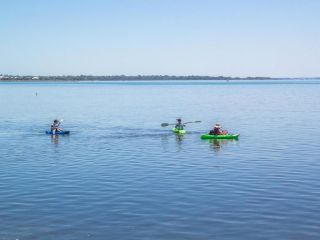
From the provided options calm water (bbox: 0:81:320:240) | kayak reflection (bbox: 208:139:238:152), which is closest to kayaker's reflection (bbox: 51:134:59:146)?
calm water (bbox: 0:81:320:240)

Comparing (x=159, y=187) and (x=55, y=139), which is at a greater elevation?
(x=159, y=187)

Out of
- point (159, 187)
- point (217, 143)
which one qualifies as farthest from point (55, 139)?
point (159, 187)

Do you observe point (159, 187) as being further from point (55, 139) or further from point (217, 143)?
point (55, 139)

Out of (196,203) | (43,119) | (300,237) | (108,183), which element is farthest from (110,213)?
(43,119)

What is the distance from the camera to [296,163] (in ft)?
108

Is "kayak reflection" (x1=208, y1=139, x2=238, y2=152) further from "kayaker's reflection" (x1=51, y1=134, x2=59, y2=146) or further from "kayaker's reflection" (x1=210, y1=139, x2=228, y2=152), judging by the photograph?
"kayaker's reflection" (x1=51, y1=134, x2=59, y2=146)

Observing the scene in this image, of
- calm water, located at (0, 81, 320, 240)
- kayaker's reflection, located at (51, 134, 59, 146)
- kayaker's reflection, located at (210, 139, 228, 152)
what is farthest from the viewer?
kayaker's reflection, located at (51, 134, 59, 146)

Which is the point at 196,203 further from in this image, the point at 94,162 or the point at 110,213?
the point at 94,162

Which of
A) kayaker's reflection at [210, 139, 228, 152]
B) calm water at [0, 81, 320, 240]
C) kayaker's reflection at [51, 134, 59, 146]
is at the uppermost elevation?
kayaker's reflection at [210, 139, 228, 152]

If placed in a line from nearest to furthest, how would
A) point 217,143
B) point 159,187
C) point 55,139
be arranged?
point 159,187 → point 217,143 → point 55,139

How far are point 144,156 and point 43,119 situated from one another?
3634 centimetres

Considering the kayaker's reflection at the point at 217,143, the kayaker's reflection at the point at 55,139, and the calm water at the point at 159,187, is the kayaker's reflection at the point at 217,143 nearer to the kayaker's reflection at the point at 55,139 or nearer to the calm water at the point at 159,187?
the calm water at the point at 159,187

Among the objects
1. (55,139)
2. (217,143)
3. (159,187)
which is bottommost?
(55,139)

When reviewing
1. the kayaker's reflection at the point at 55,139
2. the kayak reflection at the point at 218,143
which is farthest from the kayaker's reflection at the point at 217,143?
the kayaker's reflection at the point at 55,139
